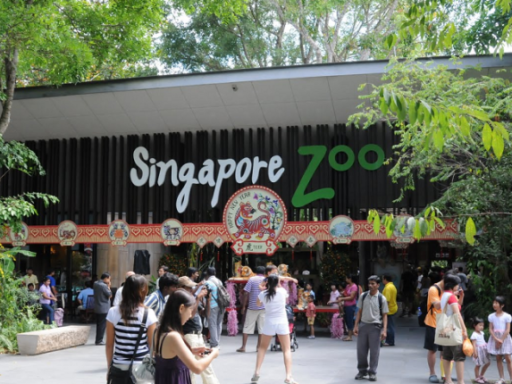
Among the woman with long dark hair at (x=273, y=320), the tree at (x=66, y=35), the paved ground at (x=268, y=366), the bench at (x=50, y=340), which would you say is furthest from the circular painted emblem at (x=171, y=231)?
the woman with long dark hair at (x=273, y=320)

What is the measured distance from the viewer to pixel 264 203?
57.7 ft

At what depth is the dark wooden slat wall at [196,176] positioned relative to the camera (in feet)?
58.3

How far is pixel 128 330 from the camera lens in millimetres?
5504

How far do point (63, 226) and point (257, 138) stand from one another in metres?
6.21

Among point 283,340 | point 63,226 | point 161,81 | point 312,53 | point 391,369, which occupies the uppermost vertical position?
point 312,53

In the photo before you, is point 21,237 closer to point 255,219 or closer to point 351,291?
point 255,219

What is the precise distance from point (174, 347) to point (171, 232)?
13.9 metres

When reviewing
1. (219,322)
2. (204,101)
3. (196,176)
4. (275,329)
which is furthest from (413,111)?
(196,176)

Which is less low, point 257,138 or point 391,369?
point 257,138

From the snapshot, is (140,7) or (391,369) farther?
(140,7)

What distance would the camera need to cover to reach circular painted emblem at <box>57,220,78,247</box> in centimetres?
1906

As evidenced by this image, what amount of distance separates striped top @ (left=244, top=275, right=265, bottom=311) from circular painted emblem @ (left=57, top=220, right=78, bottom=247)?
27.4 ft

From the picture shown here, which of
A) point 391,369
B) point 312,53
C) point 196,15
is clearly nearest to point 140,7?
point 391,369

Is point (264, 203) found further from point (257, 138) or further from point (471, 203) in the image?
point (471, 203)
